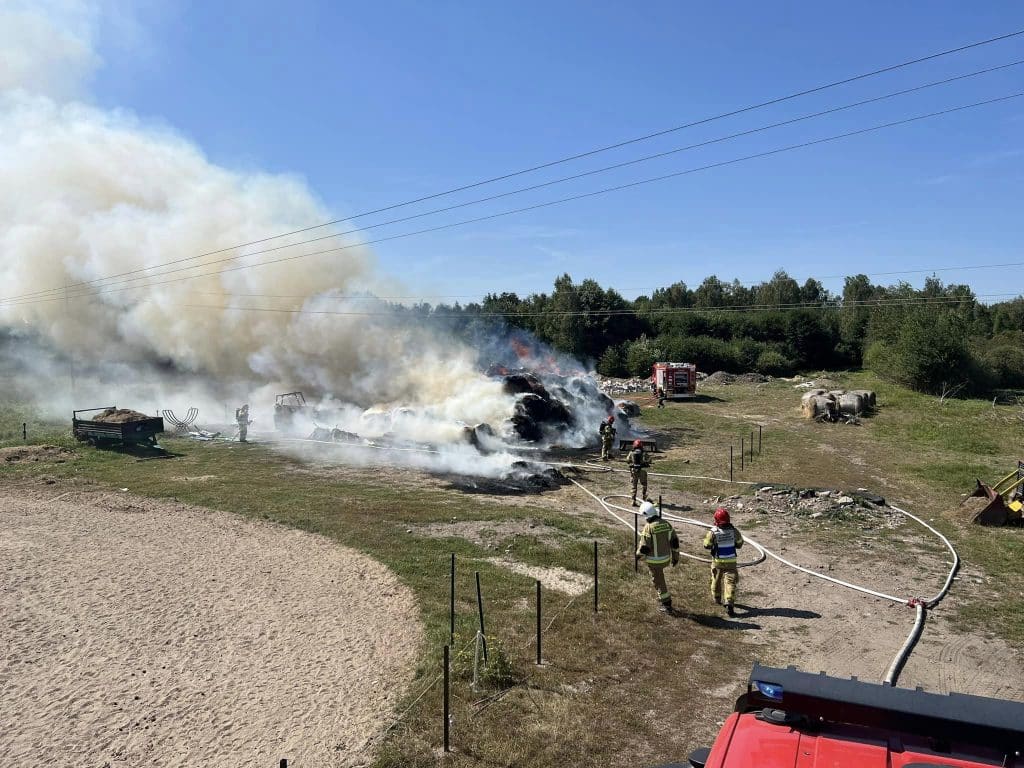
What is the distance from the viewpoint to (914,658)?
9344 mm

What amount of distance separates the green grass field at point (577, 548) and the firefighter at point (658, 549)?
1.35 feet

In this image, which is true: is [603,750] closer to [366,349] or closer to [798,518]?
[798,518]

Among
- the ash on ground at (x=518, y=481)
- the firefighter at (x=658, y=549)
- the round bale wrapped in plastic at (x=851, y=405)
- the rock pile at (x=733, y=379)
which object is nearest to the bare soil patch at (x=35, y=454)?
the ash on ground at (x=518, y=481)

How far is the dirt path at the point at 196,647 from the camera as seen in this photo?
7.70 meters

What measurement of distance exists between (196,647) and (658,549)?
7.45 meters

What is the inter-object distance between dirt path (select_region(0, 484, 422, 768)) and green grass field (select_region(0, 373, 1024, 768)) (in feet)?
2.43

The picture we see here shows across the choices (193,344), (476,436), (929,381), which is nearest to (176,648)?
(476,436)

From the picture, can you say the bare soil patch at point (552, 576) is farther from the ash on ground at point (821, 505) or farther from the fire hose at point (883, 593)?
the ash on ground at point (821, 505)

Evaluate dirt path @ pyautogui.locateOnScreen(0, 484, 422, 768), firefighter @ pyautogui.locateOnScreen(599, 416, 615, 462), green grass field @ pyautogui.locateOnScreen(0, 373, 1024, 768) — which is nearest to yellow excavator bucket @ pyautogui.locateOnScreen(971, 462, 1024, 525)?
green grass field @ pyautogui.locateOnScreen(0, 373, 1024, 768)

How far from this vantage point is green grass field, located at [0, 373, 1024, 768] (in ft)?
25.3

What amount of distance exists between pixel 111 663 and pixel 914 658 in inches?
459

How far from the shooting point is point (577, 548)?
14.2m

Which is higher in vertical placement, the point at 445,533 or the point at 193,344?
the point at 193,344

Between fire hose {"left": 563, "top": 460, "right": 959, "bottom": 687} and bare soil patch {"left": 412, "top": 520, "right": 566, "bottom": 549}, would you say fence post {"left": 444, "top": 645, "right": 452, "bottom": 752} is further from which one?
bare soil patch {"left": 412, "top": 520, "right": 566, "bottom": 549}
